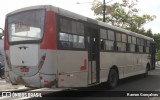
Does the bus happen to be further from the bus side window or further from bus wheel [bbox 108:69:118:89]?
bus wheel [bbox 108:69:118:89]

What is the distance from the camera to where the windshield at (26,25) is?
419 inches

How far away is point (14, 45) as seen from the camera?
1122 cm

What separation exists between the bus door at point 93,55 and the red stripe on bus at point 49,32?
2.49m

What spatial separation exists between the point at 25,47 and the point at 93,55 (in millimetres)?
3314

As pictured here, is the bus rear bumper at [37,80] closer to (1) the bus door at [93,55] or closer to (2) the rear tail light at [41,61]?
(2) the rear tail light at [41,61]

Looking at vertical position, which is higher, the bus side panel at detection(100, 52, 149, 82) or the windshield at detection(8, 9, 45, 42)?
the windshield at detection(8, 9, 45, 42)

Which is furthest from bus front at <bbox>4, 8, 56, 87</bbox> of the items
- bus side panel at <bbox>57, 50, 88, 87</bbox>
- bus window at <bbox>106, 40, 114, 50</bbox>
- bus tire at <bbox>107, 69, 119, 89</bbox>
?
bus tire at <bbox>107, 69, 119, 89</bbox>

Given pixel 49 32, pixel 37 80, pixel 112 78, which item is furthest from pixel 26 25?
pixel 112 78

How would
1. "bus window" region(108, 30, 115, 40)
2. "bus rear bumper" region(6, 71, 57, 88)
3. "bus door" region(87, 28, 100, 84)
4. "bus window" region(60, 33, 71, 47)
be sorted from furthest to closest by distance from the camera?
"bus window" region(108, 30, 115, 40) → "bus door" region(87, 28, 100, 84) → "bus window" region(60, 33, 71, 47) → "bus rear bumper" region(6, 71, 57, 88)

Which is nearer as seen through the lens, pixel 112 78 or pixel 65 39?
pixel 65 39

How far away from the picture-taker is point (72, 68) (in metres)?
11.2

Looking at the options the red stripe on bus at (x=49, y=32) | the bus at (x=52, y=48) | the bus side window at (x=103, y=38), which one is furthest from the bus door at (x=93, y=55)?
the red stripe on bus at (x=49, y=32)

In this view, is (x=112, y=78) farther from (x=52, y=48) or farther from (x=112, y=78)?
(x=52, y=48)

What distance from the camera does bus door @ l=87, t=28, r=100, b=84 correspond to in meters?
12.7
